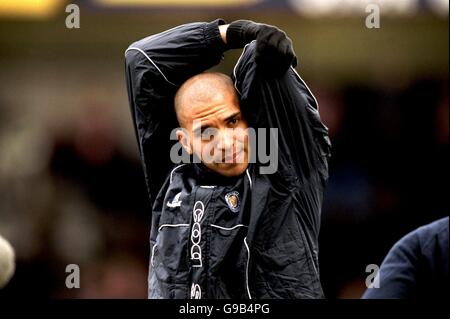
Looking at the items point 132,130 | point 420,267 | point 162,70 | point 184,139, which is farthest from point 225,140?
point 132,130

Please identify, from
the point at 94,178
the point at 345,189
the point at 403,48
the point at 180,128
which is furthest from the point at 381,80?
the point at 180,128

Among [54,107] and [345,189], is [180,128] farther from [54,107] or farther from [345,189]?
[54,107]

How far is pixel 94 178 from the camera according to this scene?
5.52 m

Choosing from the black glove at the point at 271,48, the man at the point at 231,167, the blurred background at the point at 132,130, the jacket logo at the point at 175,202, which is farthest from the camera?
the blurred background at the point at 132,130

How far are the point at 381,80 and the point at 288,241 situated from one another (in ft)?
9.91

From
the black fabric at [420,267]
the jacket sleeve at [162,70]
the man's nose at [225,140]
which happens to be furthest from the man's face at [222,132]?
the black fabric at [420,267]

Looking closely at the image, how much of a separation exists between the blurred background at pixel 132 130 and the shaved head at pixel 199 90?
2.26m

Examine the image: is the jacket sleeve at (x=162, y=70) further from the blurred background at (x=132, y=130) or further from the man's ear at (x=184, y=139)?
the blurred background at (x=132, y=130)

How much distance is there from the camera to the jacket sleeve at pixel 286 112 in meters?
2.77

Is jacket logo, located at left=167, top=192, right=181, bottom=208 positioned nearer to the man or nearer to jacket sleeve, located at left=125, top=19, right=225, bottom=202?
the man

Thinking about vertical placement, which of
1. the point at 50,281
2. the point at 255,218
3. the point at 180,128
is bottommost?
the point at 50,281

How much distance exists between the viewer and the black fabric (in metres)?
2.50

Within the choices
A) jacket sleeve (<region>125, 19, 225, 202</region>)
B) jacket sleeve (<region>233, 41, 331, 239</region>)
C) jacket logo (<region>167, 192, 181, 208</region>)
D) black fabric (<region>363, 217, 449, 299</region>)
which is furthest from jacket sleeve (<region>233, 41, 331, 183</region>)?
black fabric (<region>363, 217, 449, 299</region>)

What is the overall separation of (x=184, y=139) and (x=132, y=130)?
A: 9.04 feet
